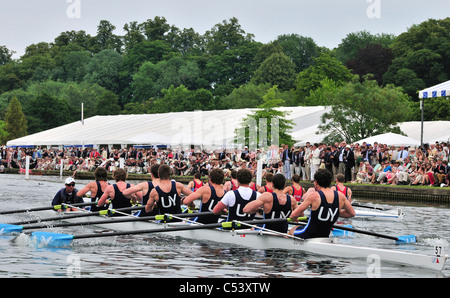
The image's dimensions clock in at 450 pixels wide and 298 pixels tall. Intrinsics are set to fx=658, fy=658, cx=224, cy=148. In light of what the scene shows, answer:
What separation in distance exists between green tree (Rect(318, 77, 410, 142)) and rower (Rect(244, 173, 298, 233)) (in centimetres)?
2549

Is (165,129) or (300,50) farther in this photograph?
(300,50)

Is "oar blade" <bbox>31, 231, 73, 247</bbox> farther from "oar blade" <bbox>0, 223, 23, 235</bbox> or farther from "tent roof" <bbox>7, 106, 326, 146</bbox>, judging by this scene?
"tent roof" <bbox>7, 106, 326, 146</bbox>

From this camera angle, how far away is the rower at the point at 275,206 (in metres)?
12.3

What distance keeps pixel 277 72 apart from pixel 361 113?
54.4 m

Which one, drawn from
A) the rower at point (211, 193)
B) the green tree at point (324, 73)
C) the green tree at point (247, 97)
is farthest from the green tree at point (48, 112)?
the rower at point (211, 193)

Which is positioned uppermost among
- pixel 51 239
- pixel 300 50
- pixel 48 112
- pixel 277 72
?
pixel 300 50

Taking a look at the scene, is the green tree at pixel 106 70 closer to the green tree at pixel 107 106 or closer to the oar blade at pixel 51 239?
the green tree at pixel 107 106

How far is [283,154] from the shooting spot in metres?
30.8

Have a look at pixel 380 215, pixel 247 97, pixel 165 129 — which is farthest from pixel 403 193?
pixel 247 97

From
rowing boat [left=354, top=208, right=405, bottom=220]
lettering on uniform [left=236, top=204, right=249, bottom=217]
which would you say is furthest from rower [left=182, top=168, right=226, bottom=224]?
rowing boat [left=354, top=208, right=405, bottom=220]

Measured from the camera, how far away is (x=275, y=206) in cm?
1241

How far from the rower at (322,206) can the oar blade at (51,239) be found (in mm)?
4428

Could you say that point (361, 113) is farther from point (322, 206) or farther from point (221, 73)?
point (221, 73)

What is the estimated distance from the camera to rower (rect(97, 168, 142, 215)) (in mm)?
15305
